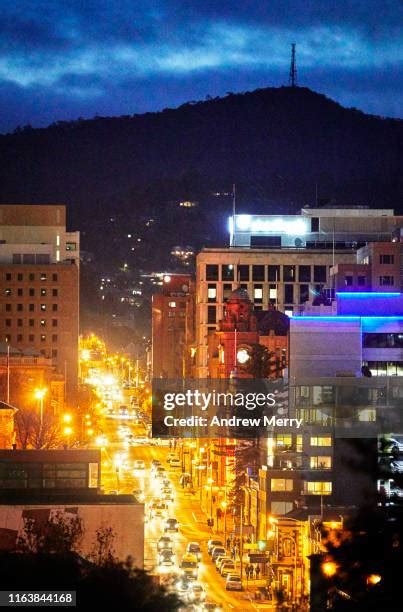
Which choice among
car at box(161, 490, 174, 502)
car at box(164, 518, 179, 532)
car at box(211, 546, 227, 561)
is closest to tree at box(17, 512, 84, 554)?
car at box(211, 546, 227, 561)

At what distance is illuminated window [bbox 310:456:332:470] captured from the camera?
10725 cm

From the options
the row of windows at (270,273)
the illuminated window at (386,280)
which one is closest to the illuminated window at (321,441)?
the illuminated window at (386,280)

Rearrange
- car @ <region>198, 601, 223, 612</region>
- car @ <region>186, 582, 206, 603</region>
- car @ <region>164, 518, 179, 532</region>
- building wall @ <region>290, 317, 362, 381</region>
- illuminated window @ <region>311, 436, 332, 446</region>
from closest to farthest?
car @ <region>198, 601, 223, 612</region> → car @ <region>186, 582, 206, 603</region> → car @ <region>164, 518, 179, 532</region> → illuminated window @ <region>311, 436, 332, 446</region> → building wall @ <region>290, 317, 362, 381</region>

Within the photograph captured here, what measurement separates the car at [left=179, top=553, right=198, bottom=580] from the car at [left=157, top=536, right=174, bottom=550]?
11.3 ft

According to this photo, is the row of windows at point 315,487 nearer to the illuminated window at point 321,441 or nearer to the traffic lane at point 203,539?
the illuminated window at point 321,441

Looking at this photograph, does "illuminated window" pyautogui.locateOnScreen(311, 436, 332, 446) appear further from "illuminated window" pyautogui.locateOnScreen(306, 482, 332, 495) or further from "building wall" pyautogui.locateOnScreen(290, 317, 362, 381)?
"building wall" pyautogui.locateOnScreen(290, 317, 362, 381)

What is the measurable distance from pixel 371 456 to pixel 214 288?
512 ft

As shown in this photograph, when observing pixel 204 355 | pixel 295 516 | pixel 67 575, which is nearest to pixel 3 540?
pixel 67 575

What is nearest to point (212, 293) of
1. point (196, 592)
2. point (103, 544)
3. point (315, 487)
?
point (315, 487)

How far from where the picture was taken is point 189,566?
3383 inches

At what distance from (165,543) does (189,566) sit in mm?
9584

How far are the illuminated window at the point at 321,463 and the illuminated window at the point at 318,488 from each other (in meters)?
0.94

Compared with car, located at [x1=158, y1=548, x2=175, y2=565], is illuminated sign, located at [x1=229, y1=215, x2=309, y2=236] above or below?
above

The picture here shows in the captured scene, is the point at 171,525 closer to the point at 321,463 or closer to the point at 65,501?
the point at 321,463
